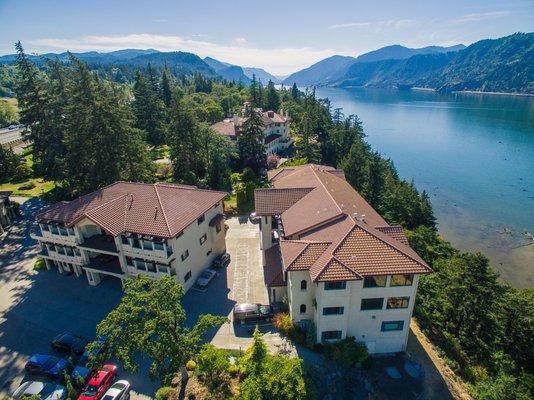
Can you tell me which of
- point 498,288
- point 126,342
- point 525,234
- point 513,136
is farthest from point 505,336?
point 513,136

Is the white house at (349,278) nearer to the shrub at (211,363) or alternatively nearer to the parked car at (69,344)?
the shrub at (211,363)

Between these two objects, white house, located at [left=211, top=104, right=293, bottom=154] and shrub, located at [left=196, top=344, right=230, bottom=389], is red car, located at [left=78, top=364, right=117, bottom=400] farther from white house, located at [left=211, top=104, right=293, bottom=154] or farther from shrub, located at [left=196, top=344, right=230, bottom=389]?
white house, located at [left=211, top=104, right=293, bottom=154]

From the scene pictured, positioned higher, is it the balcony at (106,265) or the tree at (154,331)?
the tree at (154,331)

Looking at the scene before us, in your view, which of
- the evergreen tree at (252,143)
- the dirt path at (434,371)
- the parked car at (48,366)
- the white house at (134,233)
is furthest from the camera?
the evergreen tree at (252,143)

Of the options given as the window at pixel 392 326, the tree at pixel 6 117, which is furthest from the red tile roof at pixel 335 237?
the tree at pixel 6 117

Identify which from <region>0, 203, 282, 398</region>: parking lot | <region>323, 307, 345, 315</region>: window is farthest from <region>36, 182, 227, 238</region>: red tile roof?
<region>323, 307, 345, 315</region>: window

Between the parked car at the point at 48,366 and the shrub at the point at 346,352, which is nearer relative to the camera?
the parked car at the point at 48,366
